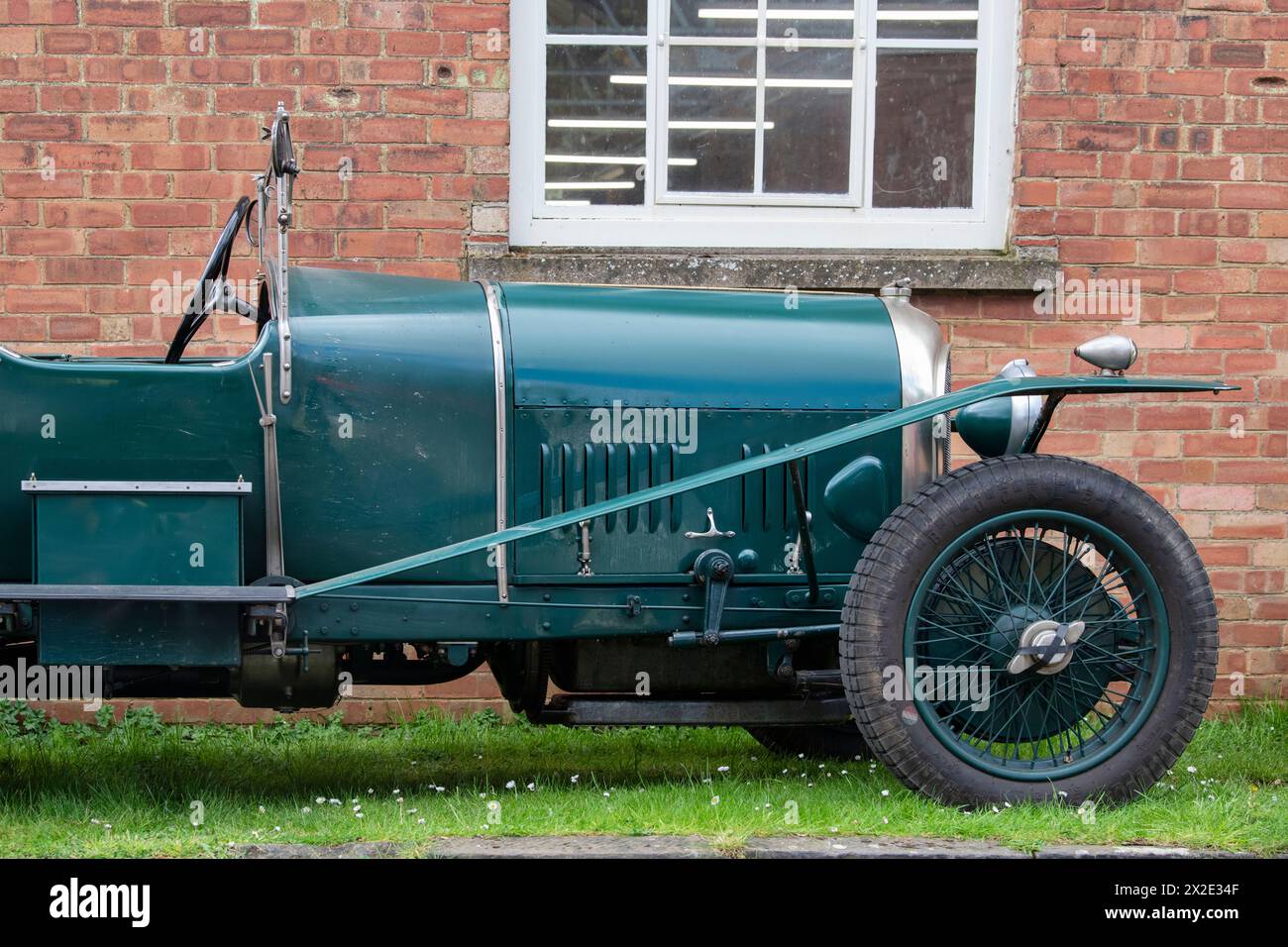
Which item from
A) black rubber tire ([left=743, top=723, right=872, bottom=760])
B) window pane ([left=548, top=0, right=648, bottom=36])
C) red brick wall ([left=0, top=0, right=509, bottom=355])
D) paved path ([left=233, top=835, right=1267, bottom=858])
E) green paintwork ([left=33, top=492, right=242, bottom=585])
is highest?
window pane ([left=548, top=0, right=648, bottom=36])

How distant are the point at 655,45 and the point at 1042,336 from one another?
183 cm

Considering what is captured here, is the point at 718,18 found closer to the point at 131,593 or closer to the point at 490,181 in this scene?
the point at 490,181

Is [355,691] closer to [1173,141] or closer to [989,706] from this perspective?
[989,706]

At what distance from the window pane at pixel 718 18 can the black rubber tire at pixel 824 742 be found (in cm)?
270

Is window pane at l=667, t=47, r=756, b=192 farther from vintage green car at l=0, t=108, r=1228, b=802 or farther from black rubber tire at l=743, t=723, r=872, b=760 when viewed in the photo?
black rubber tire at l=743, t=723, r=872, b=760

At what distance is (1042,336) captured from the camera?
17.5 feet

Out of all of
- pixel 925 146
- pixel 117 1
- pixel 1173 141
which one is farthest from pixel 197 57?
pixel 1173 141

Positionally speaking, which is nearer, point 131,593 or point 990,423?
point 131,593

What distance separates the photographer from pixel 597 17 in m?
5.48

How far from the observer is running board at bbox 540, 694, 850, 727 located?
143 inches

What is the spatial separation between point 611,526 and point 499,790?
0.82 m

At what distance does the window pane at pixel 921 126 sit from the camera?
5551mm

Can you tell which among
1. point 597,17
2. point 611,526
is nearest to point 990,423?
point 611,526

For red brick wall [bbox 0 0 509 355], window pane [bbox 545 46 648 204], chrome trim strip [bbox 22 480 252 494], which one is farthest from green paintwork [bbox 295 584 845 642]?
window pane [bbox 545 46 648 204]
